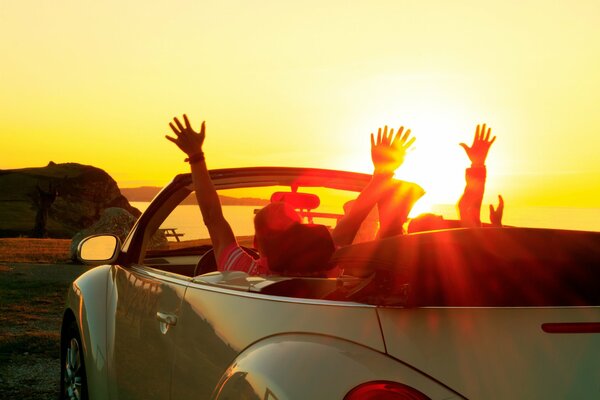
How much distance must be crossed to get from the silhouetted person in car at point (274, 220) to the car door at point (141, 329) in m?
0.37

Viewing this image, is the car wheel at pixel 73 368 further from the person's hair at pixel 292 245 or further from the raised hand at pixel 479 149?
the raised hand at pixel 479 149

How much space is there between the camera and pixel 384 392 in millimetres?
1868

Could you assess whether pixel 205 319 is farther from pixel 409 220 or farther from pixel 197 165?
pixel 409 220

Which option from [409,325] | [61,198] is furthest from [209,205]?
[61,198]

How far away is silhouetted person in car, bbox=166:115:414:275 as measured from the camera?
3.28 m

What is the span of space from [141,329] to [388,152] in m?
1.45

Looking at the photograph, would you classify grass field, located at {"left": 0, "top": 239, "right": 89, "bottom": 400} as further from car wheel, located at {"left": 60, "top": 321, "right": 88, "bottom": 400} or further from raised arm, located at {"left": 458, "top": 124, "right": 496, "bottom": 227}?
raised arm, located at {"left": 458, "top": 124, "right": 496, "bottom": 227}

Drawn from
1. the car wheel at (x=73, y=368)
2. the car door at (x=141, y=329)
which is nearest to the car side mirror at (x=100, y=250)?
the car door at (x=141, y=329)

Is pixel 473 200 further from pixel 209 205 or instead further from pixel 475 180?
pixel 209 205

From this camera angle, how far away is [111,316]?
400 centimetres

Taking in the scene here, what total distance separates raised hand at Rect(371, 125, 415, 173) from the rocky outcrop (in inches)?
A: 4004

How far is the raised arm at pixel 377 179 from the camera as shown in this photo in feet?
12.4

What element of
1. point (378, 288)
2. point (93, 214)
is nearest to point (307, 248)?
point (378, 288)

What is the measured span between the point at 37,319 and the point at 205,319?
843cm
